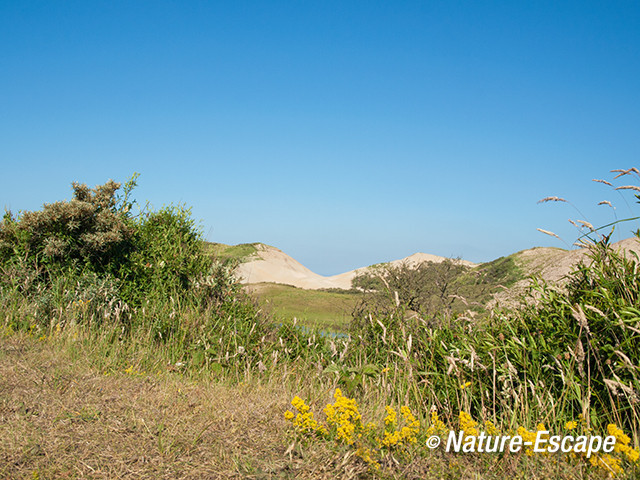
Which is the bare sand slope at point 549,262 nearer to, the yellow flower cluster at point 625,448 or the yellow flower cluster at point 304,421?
the yellow flower cluster at point 625,448

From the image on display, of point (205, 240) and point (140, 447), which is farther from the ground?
point (205, 240)

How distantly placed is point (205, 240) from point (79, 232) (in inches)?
81.6

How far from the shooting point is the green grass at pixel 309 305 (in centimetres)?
667

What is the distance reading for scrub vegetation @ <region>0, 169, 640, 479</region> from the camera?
2.74 meters

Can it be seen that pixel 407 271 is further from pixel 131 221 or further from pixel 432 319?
pixel 131 221

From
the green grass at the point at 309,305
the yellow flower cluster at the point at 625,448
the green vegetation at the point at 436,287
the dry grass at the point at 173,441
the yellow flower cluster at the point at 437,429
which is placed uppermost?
the green vegetation at the point at 436,287

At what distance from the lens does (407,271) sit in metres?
6.78

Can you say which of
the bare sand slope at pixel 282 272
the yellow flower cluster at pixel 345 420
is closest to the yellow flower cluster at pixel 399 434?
the yellow flower cluster at pixel 345 420

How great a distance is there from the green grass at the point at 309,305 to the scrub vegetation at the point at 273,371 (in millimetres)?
303

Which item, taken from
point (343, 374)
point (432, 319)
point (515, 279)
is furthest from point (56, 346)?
point (515, 279)

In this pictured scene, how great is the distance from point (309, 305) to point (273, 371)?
175 inches

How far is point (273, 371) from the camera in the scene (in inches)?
181

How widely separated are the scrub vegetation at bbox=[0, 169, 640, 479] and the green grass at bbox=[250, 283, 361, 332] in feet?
0.99

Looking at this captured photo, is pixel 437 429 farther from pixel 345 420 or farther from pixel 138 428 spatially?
pixel 138 428
